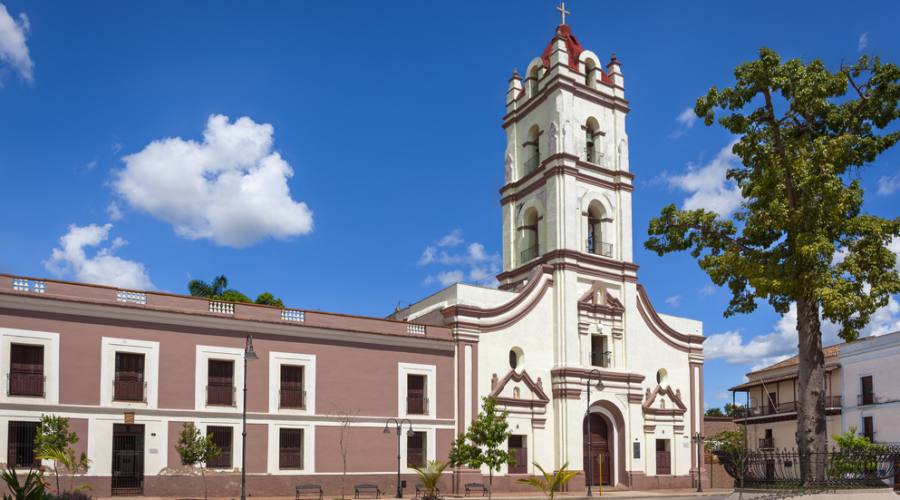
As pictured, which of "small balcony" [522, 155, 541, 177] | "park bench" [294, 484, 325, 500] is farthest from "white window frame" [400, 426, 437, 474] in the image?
"small balcony" [522, 155, 541, 177]

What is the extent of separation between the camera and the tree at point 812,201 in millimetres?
16203

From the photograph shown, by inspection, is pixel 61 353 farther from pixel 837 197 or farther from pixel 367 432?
pixel 837 197

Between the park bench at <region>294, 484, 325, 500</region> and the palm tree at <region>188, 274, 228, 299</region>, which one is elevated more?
the palm tree at <region>188, 274, 228, 299</region>

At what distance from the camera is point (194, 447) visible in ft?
95.9

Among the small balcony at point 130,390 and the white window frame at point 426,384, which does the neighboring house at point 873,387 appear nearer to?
the white window frame at point 426,384

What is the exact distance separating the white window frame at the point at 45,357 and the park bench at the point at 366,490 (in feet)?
38.4

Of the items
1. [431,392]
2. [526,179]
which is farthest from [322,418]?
[526,179]

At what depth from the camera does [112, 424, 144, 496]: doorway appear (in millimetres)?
29859

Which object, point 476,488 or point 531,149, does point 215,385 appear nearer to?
point 476,488

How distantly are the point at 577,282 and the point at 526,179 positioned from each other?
668 cm

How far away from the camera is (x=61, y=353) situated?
29.3m

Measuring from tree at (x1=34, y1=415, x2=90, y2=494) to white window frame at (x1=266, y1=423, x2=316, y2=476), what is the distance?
7276 mm

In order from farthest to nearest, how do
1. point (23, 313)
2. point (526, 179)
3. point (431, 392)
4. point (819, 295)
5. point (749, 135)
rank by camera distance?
point (526, 179) → point (431, 392) → point (23, 313) → point (749, 135) → point (819, 295)

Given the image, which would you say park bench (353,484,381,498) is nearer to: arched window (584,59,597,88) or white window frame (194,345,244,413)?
white window frame (194,345,244,413)
